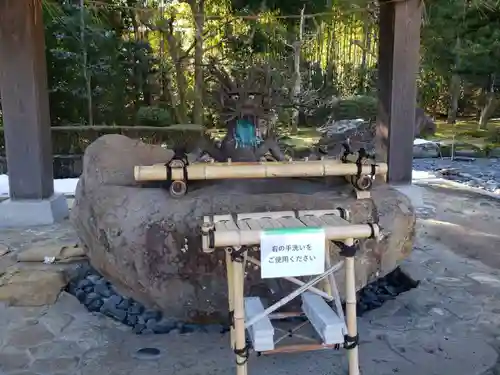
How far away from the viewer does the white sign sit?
1893mm

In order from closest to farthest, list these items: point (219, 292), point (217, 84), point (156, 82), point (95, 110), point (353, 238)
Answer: point (353, 238) < point (219, 292) < point (217, 84) < point (95, 110) < point (156, 82)

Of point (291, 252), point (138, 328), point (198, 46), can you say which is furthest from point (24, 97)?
point (198, 46)

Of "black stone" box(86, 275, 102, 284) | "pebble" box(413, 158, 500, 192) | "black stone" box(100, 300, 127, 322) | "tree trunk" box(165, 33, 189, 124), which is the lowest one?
"black stone" box(100, 300, 127, 322)

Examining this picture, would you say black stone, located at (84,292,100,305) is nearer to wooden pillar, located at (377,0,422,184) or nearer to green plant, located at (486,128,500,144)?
wooden pillar, located at (377,0,422,184)

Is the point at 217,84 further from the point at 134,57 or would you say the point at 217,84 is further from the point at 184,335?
the point at 134,57

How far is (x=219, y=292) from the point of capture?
2.56 meters

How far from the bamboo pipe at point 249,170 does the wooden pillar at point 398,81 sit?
258 cm

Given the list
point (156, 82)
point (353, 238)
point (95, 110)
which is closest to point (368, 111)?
point (156, 82)

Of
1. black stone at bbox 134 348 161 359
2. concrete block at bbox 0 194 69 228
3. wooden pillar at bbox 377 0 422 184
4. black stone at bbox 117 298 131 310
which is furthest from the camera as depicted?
wooden pillar at bbox 377 0 422 184

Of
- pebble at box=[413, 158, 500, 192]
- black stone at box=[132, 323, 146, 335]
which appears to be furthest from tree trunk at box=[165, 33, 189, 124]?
black stone at box=[132, 323, 146, 335]

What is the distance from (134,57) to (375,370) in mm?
9907

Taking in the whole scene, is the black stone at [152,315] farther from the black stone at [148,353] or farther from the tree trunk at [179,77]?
the tree trunk at [179,77]

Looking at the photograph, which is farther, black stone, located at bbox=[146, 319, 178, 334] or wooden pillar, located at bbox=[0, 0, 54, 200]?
wooden pillar, located at bbox=[0, 0, 54, 200]

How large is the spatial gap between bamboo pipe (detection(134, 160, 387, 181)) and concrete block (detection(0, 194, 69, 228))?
253 cm
